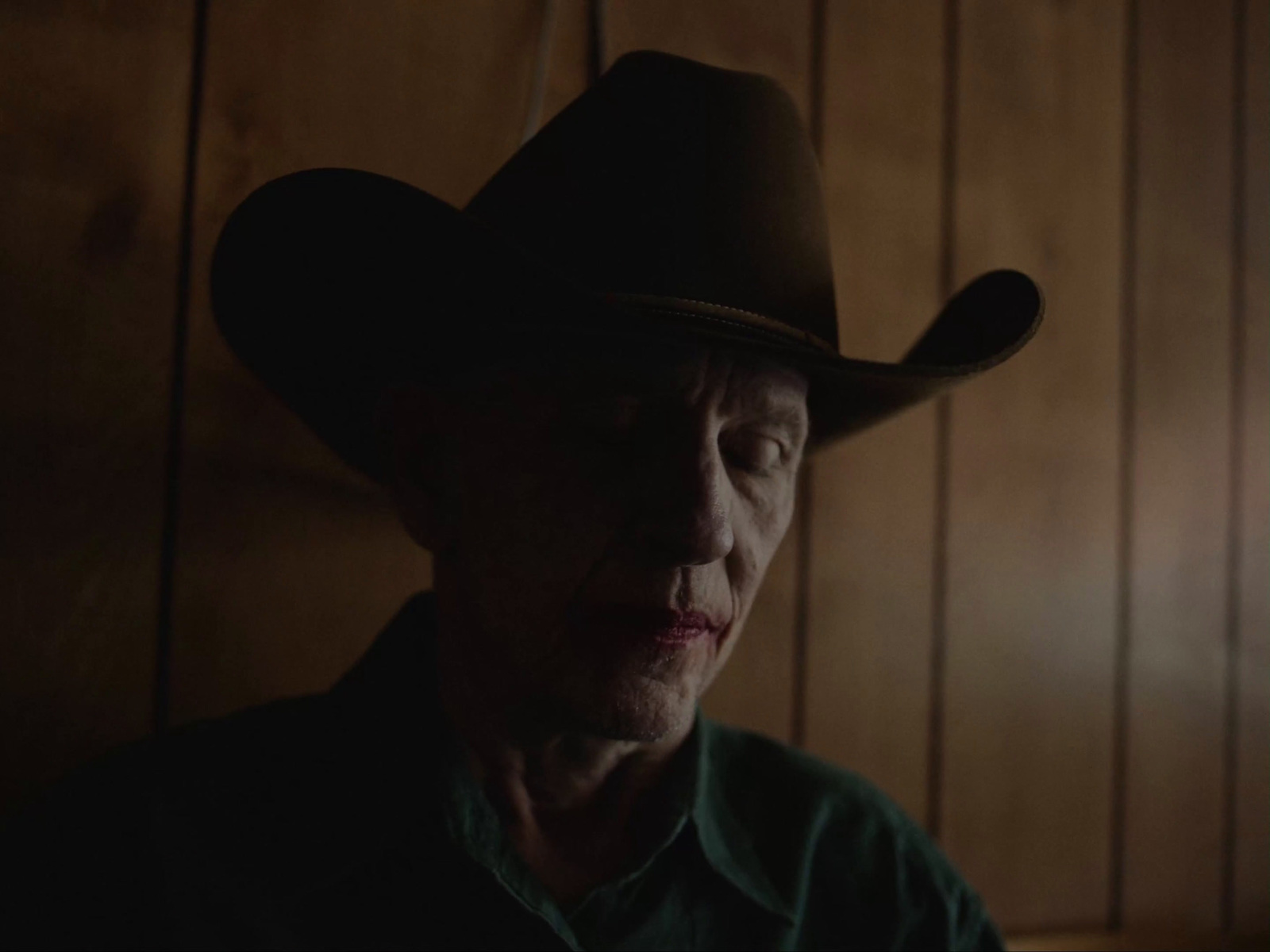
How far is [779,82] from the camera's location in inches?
48.7

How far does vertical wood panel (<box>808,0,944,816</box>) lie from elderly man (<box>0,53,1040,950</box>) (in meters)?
0.34

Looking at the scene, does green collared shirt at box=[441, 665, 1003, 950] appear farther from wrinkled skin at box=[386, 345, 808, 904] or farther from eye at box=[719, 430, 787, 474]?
eye at box=[719, 430, 787, 474]

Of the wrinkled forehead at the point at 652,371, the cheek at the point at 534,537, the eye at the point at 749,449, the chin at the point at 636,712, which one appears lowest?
the chin at the point at 636,712

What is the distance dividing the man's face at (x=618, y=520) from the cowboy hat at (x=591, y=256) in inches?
1.8

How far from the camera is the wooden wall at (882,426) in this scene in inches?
38.5

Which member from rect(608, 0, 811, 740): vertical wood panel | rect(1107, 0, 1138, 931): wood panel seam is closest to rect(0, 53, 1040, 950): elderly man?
rect(608, 0, 811, 740): vertical wood panel

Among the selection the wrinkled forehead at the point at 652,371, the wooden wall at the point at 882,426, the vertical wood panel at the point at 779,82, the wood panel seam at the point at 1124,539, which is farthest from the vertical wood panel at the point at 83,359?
the wood panel seam at the point at 1124,539

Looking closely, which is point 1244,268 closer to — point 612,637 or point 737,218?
point 737,218

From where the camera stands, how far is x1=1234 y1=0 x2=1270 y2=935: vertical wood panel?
57.9 inches

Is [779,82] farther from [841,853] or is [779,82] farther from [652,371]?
[841,853]

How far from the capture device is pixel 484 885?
0.83 m

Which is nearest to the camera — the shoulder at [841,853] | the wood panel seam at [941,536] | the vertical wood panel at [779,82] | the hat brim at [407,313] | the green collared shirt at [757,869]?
the hat brim at [407,313]

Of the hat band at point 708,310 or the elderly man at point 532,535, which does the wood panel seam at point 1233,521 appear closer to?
the elderly man at point 532,535

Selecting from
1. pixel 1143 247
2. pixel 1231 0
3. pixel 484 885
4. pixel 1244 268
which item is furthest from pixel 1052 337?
pixel 484 885
